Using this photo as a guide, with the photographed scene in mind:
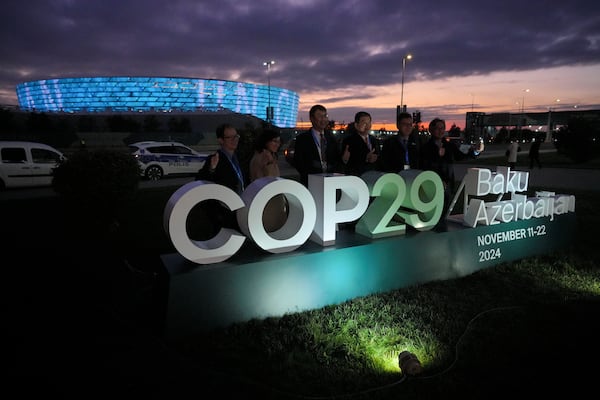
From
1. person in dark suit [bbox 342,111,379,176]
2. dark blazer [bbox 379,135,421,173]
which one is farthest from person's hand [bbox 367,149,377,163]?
dark blazer [bbox 379,135,421,173]

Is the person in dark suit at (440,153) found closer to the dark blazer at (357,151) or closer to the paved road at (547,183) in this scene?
the dark blazer at (357,151)

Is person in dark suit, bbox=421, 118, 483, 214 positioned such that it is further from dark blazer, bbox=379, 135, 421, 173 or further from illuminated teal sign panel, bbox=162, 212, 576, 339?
illuminated teal sign panel, bbox=162, 212, 576, 339

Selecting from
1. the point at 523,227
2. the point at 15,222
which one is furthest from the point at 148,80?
the point at 523,227

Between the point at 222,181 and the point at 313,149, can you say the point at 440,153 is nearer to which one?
the point at 313,149

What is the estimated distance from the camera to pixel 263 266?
3.34 metres

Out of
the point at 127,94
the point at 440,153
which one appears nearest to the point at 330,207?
the point at 440,153

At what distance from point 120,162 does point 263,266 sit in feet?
15.0

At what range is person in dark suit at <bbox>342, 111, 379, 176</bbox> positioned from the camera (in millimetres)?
4781

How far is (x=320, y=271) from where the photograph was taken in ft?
11.9

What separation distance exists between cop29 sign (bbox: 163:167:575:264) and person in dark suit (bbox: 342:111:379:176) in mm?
740

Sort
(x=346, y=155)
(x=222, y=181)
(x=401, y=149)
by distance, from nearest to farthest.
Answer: (x=222, y=181)
(x=346, y=155)
(x=401, y=149)

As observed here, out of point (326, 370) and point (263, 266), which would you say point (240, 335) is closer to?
point (263, 266)

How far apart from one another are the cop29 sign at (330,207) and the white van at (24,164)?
10139mm

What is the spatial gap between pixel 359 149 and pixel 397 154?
630 millimetres
